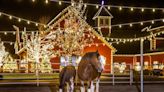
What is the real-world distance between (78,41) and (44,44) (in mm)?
3258

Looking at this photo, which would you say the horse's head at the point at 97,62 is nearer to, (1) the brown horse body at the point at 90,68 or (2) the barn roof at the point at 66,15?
(1) the brown horse body at the point at 90,68

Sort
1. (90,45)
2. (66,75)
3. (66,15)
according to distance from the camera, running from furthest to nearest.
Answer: (90,45), (66,15), (66,75)

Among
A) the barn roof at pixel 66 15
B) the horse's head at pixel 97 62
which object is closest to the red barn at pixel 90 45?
the barn roof at pixel 66 15

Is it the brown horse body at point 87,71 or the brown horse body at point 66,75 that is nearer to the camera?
the brown horse body at point 87,71

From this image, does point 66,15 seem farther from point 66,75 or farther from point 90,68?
point 90,68

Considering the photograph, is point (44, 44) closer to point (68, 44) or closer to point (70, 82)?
point (68, 44)

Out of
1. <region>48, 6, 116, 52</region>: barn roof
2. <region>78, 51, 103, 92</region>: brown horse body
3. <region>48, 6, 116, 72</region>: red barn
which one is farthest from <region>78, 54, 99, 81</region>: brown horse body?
<region>48, 6, 116, 52</region>: barn roof

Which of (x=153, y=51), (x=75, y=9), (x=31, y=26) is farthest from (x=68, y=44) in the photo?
(x=31, y=26)

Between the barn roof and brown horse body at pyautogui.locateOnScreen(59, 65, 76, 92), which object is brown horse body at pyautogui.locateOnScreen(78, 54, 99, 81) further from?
the barn roof

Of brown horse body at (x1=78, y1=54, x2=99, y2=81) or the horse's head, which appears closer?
the horse's head

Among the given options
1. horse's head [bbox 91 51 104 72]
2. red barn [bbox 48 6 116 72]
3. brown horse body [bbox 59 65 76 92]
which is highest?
red barn [bbox 48 6 116 72]

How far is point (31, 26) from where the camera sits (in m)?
56.9

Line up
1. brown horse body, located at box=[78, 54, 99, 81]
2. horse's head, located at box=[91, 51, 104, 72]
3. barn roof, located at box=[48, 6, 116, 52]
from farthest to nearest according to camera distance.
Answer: barn roof, located at box=[48, 6, 116, 52] < brown horse body, located at box=[78, 54, 99, 81] < horse's head, located at box=[91, 51, 104, 72]

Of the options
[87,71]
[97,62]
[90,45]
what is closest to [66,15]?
[90,45]
